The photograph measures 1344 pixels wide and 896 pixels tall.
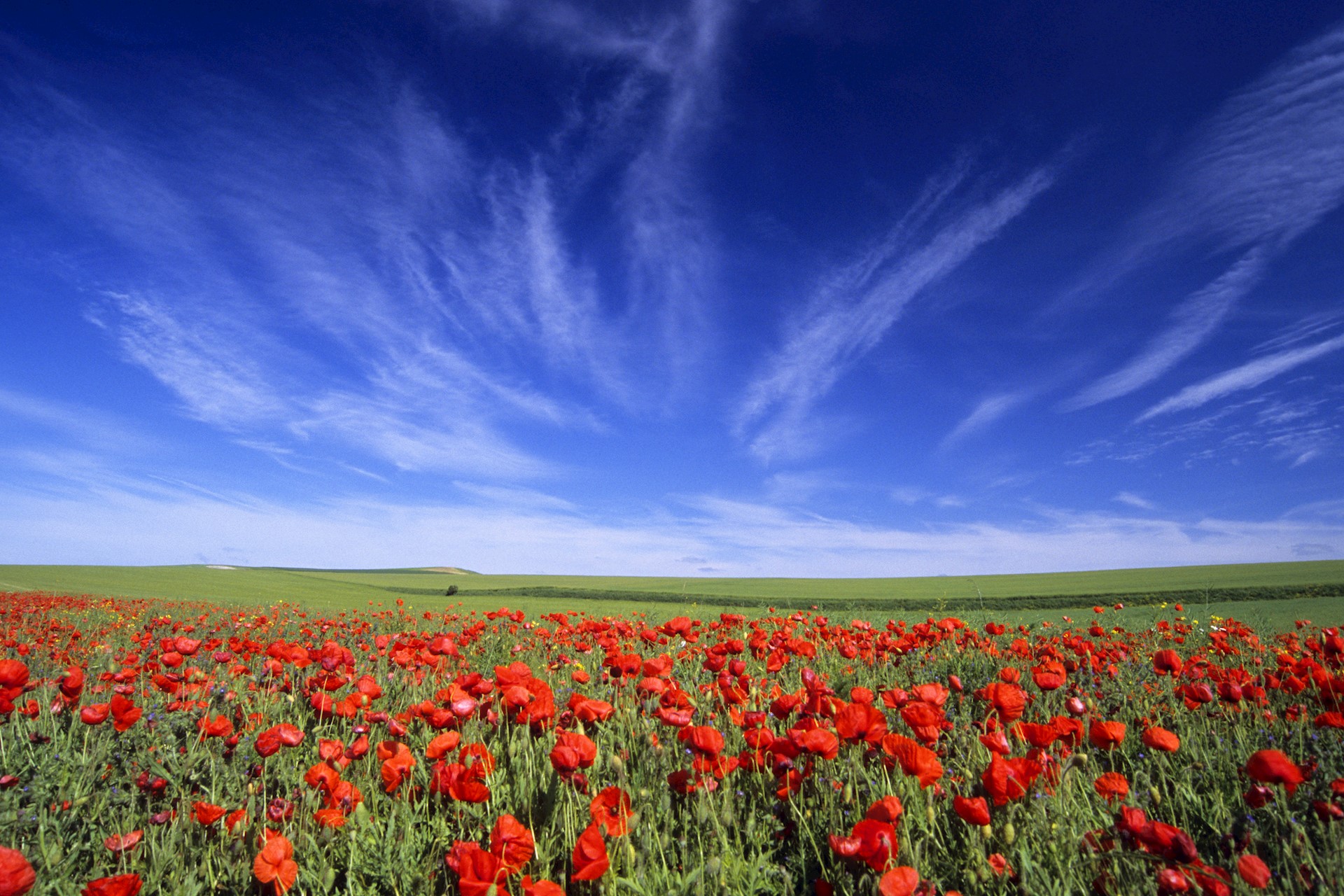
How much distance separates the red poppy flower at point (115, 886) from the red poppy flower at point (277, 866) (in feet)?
1.02

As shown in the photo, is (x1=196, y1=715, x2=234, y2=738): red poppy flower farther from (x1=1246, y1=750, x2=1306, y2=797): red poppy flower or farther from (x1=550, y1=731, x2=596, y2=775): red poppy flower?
(x1=1246, y1=750, x2=1306, y2=797): red poppy flower

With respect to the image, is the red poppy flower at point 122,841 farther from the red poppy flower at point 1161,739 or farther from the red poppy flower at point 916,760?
the red poppy flower at point 1161,739

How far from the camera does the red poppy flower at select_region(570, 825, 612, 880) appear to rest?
185cm

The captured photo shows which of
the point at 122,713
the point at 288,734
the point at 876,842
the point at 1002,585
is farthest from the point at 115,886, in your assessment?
the point at 1002,585

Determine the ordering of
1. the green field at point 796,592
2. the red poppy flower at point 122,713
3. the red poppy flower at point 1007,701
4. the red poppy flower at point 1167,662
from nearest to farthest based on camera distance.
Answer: the red poppy flower at point 1007,701 < the red poppy flower at point 122,713 < the red poppy flower at point 1167,662 < the green field at point 796,592

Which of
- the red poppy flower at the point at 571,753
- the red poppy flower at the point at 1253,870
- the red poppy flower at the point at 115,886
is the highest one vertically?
the red poppy flower at the point at 571,753

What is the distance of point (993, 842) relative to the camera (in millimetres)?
2451

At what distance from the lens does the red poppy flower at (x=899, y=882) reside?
1.68 metres

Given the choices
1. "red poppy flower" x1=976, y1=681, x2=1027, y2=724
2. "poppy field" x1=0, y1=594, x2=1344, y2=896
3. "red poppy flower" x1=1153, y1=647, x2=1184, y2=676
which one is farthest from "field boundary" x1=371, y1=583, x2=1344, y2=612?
"red poppy flower" x1=976, y1=681, x2=1027, y2=724

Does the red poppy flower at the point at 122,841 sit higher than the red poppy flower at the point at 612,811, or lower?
lower

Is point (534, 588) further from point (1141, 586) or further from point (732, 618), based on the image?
point (732, 618)

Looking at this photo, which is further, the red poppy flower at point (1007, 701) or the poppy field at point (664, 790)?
the red poppy flower at point (1007, 701)

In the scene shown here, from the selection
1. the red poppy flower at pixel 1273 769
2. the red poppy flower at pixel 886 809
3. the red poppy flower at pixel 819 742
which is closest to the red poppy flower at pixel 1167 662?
the red poppy flower at pixel 1273 769

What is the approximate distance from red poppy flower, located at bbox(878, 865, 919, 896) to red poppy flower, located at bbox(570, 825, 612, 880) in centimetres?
77
